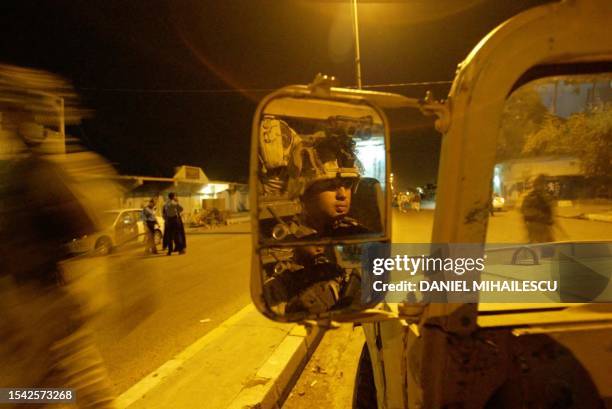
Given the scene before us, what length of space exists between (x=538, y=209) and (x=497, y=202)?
270 millimetres

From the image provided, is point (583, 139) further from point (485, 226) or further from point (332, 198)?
point (332, 198)

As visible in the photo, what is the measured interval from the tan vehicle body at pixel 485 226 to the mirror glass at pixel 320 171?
29 centimetres

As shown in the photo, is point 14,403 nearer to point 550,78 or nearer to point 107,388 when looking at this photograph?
point 107,388

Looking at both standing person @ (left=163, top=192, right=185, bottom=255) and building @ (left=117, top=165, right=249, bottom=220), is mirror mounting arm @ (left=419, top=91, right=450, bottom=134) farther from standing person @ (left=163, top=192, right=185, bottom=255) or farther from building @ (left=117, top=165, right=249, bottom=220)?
building @ (left=117, top=165, right=249, bottom=220)

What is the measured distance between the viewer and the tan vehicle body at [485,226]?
1.38m

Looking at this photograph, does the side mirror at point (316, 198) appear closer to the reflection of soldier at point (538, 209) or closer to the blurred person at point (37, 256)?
the reflection of soldier at point (538, 209)

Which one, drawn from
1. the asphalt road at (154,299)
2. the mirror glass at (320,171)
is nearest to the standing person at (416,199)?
the mirror glass at (320,171)

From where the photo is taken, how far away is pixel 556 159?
5.54ft

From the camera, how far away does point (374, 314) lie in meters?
1.49

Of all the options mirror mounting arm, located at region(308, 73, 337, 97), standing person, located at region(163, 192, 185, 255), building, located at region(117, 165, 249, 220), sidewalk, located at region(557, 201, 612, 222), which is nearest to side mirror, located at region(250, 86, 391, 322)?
mirror mounting arm, located at region(308, 73, 337, 97)

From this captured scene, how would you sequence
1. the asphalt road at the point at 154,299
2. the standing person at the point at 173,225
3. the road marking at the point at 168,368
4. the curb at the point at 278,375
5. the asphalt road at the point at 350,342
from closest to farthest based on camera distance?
the asphalt road at the point at 350,342, the asphalt road at the point at 154,299, the curb at the point at 278,375, the road marking at the point at 168,368, the standing person at the point at 173,225

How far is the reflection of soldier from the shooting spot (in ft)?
5.50

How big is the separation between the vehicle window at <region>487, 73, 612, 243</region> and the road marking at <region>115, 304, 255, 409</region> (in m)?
2.46

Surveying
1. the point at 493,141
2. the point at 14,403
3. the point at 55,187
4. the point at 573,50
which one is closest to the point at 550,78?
the point at 573,50
